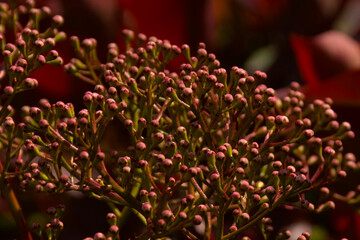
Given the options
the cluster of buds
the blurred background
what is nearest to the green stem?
the cluster of buds

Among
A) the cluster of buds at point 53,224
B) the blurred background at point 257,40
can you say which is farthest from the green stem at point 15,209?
the blurred background at point 257,40

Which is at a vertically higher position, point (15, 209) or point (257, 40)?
point (257, 40)

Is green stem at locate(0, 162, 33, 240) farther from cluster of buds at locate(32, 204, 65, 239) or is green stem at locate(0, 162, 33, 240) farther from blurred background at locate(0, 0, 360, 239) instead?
blurred background at locate(0, 0, 360, 239)

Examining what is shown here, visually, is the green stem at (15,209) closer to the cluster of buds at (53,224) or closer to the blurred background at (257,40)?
the cluster of buds at (53,224)

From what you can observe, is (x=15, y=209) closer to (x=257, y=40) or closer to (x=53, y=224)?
(x=53, y=224)

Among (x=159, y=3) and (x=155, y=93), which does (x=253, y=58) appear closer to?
(x=159, y=3)

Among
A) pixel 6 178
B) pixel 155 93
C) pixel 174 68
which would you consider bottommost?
pixel 6 178

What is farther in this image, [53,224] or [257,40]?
[257,40]

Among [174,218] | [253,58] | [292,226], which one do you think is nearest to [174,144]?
[174,218]

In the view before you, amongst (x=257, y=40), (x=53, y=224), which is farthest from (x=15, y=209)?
(x=257, y=40)
